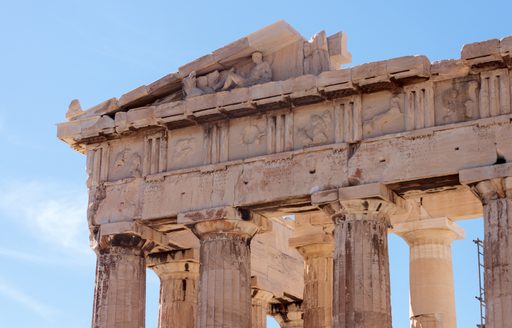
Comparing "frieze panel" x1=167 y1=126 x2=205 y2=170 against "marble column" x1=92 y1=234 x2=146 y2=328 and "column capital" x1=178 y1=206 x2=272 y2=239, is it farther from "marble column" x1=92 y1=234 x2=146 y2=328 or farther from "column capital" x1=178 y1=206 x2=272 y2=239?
"marble column" x1=92 y1=234 x2=146 y2=328

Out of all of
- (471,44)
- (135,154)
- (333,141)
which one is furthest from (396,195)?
(135,154)

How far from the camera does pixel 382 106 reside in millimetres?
29797

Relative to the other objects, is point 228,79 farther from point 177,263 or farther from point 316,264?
point 316,264

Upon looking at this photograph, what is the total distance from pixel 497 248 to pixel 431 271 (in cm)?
648

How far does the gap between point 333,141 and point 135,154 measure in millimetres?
5285

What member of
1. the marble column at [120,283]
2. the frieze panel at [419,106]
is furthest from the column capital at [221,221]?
the frieze panel at [419,106]

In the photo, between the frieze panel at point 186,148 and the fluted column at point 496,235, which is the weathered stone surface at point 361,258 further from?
the frieze panel at point 186,148

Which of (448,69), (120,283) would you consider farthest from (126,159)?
(448,69)

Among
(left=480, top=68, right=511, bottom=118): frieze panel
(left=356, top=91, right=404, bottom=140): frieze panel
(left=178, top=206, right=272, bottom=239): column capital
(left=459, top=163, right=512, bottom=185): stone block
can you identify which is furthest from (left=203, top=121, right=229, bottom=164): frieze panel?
(left=480, top=68, right=511, bottom=118): frieze panel

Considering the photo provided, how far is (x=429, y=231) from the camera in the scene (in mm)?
34156

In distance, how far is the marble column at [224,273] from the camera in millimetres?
30547

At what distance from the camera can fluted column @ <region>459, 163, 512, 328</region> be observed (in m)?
27.2

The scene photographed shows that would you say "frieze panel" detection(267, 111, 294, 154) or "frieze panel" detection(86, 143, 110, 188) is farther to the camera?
"frieze panel" detection(86, 143, 110, 188)

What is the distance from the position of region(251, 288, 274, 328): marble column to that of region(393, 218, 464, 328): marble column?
5423mm
